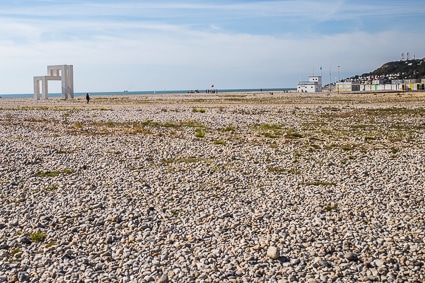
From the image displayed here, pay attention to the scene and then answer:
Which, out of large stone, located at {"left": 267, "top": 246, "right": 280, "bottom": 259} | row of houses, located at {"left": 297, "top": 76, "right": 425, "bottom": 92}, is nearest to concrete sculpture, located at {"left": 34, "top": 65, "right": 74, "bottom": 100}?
row of houses, located at {"left": 297, "top": 76, "right": 425, "bottom": 92}

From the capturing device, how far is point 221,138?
25641mm

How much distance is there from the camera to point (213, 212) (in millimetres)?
11984

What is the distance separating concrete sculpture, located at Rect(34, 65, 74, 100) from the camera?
101950 mm

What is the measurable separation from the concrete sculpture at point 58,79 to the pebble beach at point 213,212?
3317 inches

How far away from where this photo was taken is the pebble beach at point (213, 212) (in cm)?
873

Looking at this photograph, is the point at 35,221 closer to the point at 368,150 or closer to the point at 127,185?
the point at 127,185

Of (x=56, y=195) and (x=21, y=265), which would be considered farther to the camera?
(x=56, y=195)

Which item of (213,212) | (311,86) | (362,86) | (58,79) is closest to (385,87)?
(362,86)

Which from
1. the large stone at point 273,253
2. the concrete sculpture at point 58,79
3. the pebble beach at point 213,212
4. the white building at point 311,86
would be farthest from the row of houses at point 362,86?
the large stone at point 273,253

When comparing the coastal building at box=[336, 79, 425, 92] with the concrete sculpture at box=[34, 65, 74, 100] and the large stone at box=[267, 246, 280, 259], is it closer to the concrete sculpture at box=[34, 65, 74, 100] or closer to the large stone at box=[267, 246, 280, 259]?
→ the concrete sculpture at box=[34, 65, 74, 100]

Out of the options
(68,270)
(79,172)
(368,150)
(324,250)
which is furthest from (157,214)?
(368,150)

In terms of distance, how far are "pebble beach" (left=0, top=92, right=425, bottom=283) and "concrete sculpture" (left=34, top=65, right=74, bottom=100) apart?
8426 centimetres

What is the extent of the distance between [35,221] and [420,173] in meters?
12.2

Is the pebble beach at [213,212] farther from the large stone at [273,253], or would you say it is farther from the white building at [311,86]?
the white building at [311,86]
